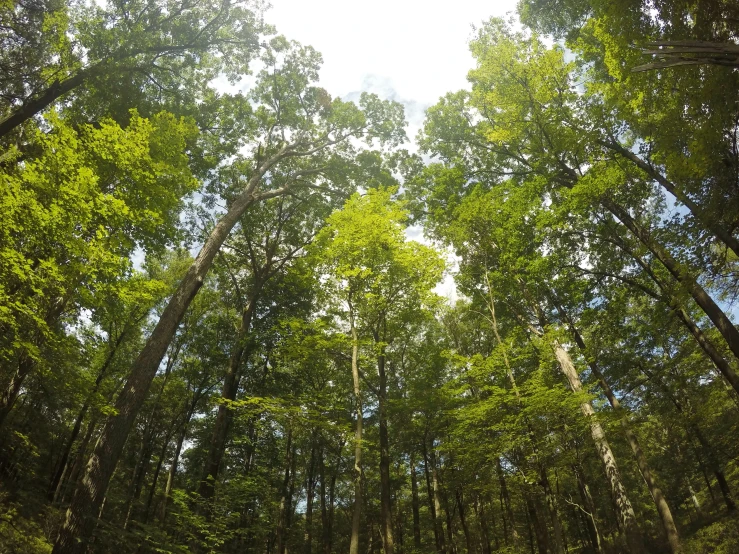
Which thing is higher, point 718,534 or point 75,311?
point 75,311

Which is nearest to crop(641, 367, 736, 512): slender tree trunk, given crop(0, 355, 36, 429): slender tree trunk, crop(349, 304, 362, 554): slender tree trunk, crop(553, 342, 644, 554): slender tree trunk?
crop(553, 342, 644, 554): slender tree trunk

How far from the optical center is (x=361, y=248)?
30.6ft

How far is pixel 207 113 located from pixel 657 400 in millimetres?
22850

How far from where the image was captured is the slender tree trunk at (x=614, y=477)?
27.6ft

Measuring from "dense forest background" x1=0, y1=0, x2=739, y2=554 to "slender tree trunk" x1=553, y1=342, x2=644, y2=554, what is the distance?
3.0 inches

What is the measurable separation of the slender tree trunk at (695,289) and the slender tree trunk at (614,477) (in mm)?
2937

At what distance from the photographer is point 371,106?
1391 cm

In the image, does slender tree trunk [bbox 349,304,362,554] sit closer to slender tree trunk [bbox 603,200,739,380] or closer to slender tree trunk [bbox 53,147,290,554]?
slender tree trunk [bbox 53,147,290,554]

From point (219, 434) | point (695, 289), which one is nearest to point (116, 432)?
point (219, 434)

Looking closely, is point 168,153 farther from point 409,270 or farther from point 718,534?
point 718,534

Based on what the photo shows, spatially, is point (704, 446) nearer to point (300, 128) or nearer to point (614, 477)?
point (614, 477)

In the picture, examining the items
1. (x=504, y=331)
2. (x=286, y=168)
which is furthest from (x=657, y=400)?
(x=286, y=168)

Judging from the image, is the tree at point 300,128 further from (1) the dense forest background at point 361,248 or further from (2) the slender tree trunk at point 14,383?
(2) the slender tree trunk at point 14,383

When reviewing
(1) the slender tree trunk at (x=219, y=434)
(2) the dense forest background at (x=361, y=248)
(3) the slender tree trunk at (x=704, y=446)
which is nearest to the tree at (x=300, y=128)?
(2) the dense forest background at (x=361, y=248)
